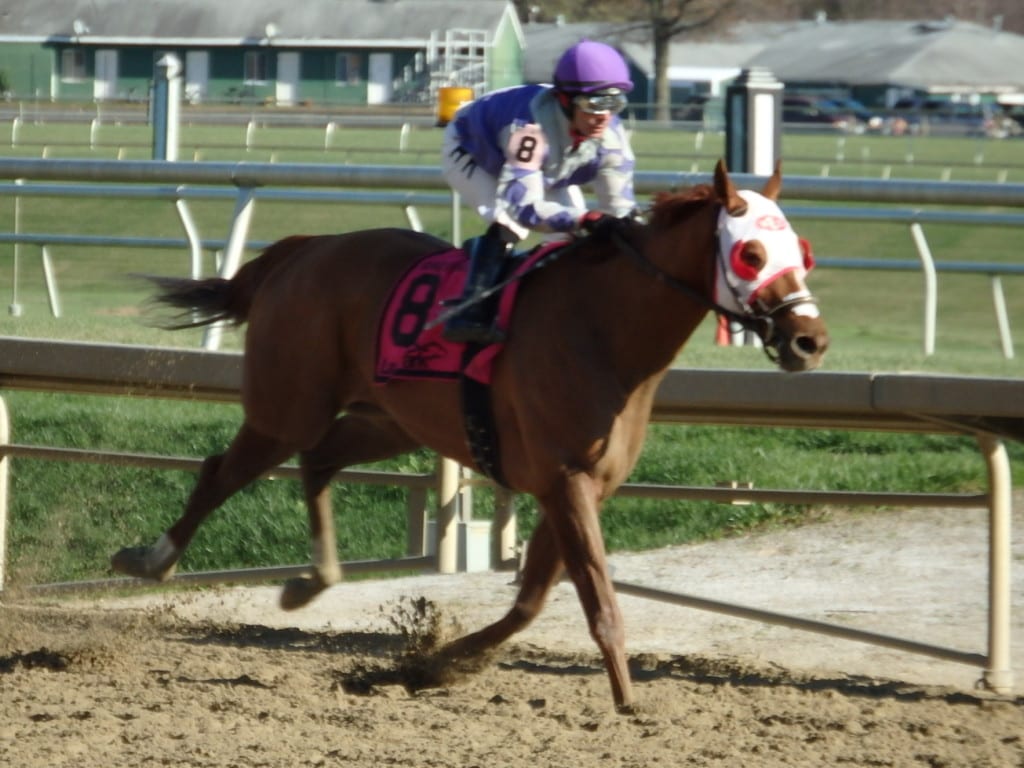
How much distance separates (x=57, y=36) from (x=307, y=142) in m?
6.95

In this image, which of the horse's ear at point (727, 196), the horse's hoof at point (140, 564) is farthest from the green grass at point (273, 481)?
the horse's ear at point (727, 196)

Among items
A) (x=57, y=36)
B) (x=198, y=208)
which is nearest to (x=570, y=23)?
(x=57, y=36)

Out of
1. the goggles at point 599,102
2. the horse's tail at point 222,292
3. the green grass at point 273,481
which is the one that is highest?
the goggles at point 599,102

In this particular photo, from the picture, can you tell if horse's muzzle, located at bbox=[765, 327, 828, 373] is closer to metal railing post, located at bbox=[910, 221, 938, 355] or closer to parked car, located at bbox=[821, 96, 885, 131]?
metal railing post, located at bbox=[910, 221, 938, 355]

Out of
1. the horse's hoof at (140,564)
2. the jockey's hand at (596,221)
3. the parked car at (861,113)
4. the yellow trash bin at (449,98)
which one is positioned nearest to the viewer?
the jockey's hand at (596,221)

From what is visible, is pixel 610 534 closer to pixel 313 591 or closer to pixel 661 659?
pixel 661 659

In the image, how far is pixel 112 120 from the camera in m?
30.9

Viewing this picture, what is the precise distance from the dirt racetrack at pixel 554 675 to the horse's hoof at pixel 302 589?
20 cm

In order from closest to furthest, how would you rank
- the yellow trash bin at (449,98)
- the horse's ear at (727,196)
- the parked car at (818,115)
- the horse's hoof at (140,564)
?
the horse's ear at (727,196)
the horse's hoof at (140,564)
the yellow trash bin at (449,98)
the parked car at (818,115)

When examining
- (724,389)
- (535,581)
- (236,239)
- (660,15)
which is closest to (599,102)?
(724,389)

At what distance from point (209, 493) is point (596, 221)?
1.60m

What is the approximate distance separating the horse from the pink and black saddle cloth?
30 millimetres

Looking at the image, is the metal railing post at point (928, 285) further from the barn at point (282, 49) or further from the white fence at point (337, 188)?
the barn at point (282, 49)

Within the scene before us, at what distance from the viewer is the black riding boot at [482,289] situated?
4297mm
